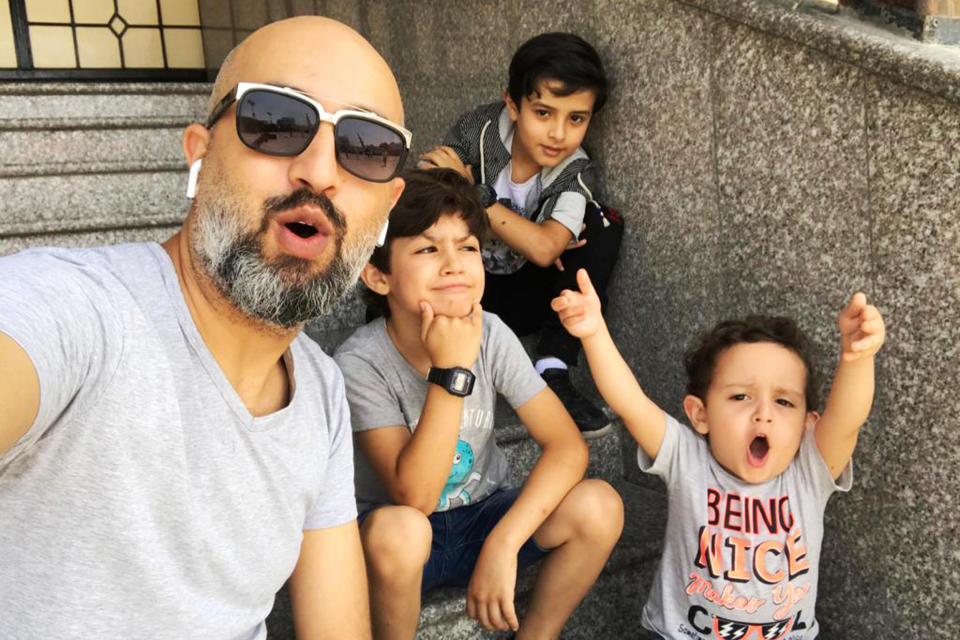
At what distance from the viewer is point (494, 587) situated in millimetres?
1988

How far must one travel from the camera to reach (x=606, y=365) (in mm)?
2082

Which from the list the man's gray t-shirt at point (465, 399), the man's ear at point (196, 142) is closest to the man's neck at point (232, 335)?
the man's ear at point (196, 142)

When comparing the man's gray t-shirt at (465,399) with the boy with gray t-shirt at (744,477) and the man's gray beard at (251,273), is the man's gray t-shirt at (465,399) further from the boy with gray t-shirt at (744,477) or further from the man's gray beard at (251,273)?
the man's gray beard at (251,273)

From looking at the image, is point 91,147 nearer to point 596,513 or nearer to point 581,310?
point 581,310

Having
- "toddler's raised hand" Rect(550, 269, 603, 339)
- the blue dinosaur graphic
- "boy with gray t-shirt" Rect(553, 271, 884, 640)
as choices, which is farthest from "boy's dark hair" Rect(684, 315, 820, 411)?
the blue dinosaur graphic

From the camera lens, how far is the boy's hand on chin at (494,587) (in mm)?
1982

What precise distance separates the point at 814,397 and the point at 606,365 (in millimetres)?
509

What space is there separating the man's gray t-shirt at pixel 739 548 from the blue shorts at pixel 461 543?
1.14ft

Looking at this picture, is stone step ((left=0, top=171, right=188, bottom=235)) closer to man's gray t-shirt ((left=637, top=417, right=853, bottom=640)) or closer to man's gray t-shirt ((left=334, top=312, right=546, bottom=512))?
man's gray t-shirt ((left=334, top=312, right=546, bottom=512))

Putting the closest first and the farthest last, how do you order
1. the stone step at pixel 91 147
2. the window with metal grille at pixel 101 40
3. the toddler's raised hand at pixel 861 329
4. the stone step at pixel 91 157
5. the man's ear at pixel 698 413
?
the toddler's raised hand at pixel 861 329 < the man's ear at pixel 698 413 < the stone step at pixel 91 157 < the stone step at pixel 91 147 < the window with metal grille at pixel 101 40

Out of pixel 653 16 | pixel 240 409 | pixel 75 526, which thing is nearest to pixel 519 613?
pixel 240 409

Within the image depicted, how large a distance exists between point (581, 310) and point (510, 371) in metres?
0.31

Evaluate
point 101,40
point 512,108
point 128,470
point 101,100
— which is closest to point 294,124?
point 128,470

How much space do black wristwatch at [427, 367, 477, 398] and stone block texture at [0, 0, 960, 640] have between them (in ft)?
1.83
